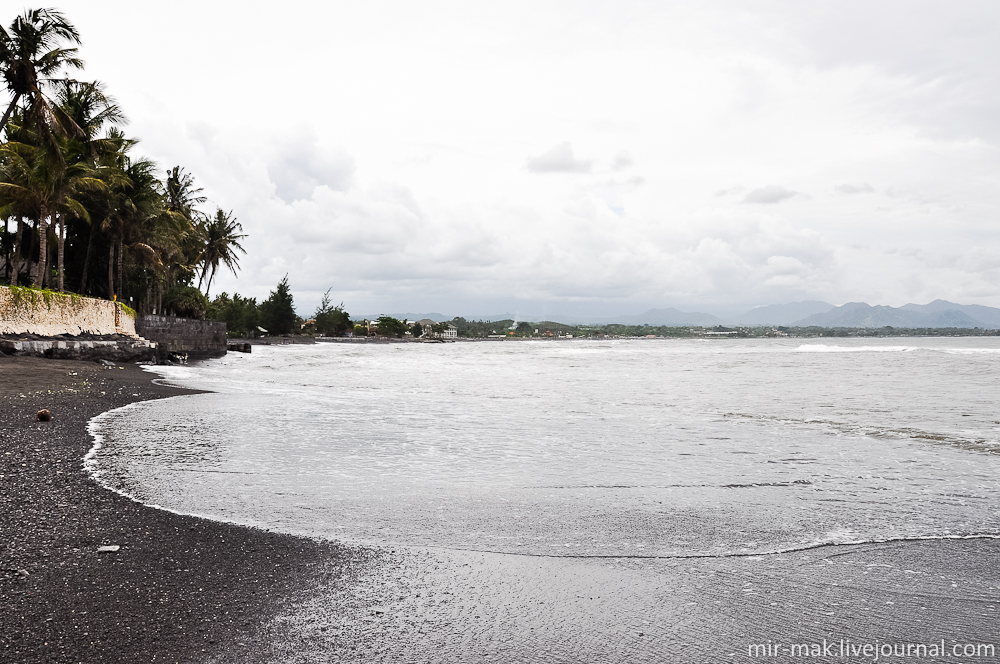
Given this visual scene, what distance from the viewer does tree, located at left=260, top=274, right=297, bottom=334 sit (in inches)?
3509

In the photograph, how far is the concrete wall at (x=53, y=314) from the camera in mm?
18953

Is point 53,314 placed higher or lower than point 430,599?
higher

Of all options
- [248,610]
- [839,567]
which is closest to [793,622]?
[839,567]

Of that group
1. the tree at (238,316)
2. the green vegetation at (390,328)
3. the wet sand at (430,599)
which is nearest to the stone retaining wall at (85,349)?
the wet sand at (430,599)

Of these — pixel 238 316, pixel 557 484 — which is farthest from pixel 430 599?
pixel 238 316

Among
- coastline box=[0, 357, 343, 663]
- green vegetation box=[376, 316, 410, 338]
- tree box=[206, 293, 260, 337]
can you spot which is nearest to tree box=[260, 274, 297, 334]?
tree box=[206, 293, 260, 337]

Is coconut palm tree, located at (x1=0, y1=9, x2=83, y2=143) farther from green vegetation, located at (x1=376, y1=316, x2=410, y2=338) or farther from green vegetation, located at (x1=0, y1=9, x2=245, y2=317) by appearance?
green vegetation, located at (x1=376, y1=316, x2=410, y2=338)

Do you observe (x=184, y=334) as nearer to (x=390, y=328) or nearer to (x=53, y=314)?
(x=53, y=314)

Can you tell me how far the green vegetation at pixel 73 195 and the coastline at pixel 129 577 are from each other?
20.6 metres

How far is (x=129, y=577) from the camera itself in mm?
3430

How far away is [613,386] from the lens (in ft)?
67.7

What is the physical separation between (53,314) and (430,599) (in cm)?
2365

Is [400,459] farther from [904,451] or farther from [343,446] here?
[904,451]

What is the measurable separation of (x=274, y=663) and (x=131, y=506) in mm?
2854
